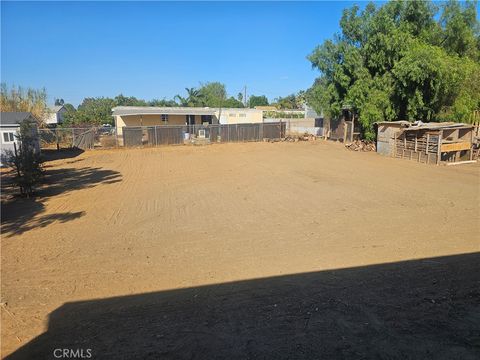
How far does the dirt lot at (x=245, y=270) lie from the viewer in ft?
13.2

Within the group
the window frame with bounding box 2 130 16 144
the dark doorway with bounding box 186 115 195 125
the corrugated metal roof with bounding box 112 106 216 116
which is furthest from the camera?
the dark doorway with bounding box 186 115 195 125

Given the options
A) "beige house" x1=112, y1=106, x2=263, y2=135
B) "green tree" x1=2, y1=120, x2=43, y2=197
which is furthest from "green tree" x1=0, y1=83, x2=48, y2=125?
"green tree" x1=2, y1=120, x2=43, y2=197

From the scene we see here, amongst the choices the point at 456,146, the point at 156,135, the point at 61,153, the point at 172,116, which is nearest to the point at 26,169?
the point at 61,153

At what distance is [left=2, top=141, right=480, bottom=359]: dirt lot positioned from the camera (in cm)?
403

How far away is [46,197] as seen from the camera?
13766 millimetres

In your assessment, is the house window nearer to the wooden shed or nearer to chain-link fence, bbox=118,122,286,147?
chain-link fence, bbox=118,122,286,147

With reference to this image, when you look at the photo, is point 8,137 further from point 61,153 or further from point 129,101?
point 129,101

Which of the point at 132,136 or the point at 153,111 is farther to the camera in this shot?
the point at 153,111

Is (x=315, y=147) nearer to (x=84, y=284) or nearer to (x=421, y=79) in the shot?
(x=421, y=79)

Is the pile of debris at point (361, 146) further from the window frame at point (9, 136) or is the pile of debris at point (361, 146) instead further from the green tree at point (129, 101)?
the green tree at point (129, 101)

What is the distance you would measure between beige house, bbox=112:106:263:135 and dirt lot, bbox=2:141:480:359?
2234 centimetres

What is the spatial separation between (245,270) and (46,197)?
1028cm

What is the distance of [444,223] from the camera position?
9.64 meters

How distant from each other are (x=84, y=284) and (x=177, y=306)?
2157mm
